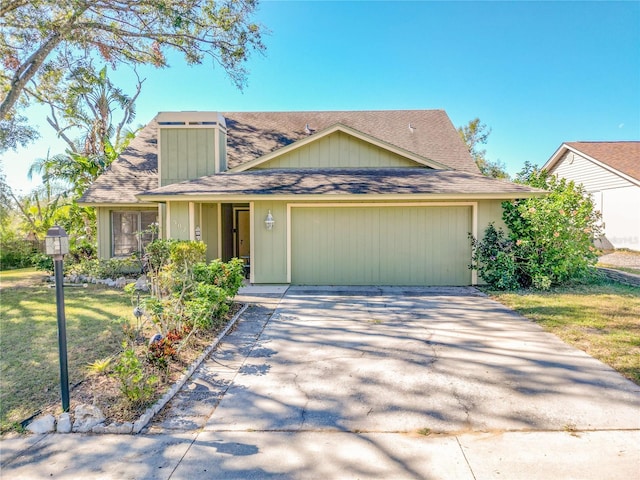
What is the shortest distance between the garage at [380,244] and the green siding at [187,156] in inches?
136

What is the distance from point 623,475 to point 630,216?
18.3m

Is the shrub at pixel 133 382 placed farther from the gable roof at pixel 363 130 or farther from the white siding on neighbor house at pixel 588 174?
the white siding on neighbor house at pixel 588 174

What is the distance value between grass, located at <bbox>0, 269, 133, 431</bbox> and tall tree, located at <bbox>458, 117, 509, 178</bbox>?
2700cm

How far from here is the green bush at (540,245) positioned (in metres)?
9.02

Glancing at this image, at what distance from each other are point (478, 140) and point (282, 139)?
20659mm

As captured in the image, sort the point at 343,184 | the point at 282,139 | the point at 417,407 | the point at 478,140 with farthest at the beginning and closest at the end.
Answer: the point at 478,140
the point at 282,139
the point at 343,184
the point at 417,407

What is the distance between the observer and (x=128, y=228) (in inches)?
486

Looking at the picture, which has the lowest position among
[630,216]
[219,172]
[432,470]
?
[432,470]

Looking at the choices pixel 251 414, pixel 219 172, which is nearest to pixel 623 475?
pixel 251 414

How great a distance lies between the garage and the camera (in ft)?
32.2

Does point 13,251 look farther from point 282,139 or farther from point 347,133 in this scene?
point 347,133

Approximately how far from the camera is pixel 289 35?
46.5 feet

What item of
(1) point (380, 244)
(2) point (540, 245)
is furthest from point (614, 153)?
(1) point (380, 244)

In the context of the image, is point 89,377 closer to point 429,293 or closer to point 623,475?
point 623,475
